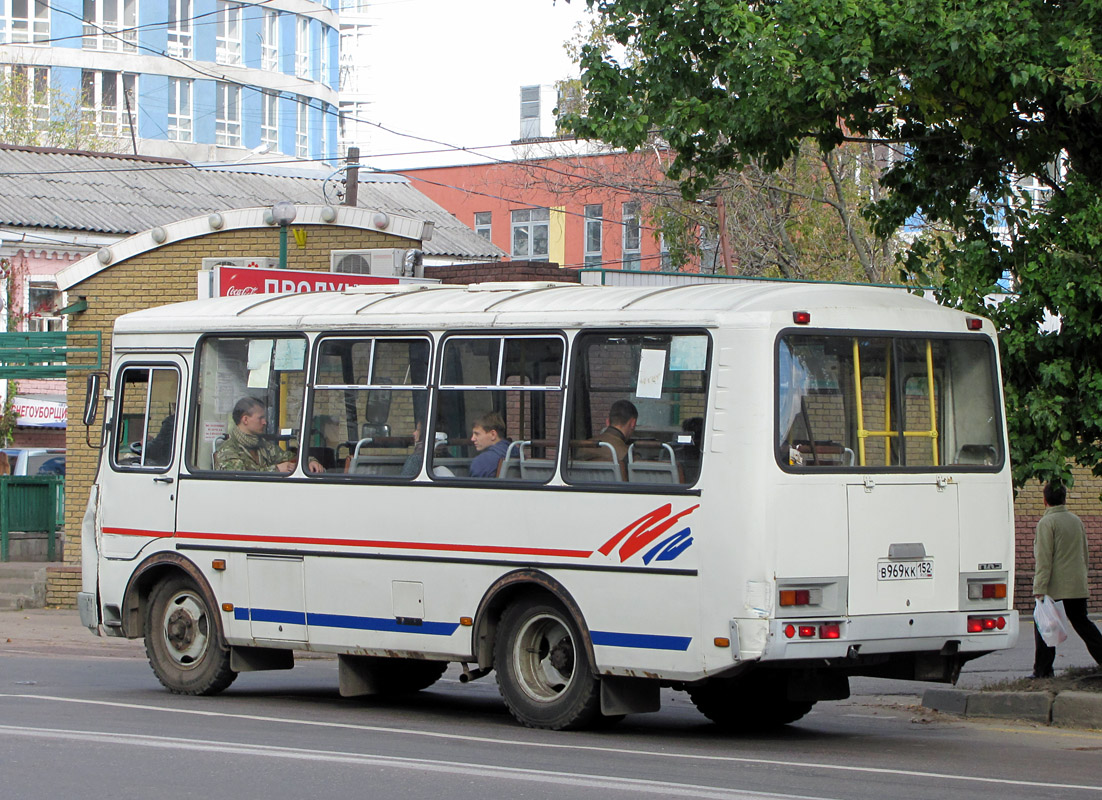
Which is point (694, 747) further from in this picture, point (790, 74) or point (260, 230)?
point (260, 230)

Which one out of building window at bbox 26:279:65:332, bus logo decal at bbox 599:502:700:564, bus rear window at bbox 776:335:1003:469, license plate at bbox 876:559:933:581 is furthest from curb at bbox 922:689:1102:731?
building window at bbox 26:279:65:332

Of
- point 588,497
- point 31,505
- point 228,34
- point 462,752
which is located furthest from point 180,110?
point 462,752

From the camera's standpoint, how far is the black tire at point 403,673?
41.2ft

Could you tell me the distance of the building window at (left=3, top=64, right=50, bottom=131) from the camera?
50.1 m

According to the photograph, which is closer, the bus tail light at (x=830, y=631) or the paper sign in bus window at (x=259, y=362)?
the bus tail light at (x=830, y=631)

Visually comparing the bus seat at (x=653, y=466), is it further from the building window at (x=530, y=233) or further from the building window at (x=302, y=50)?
the building window at (x=302, y=50)

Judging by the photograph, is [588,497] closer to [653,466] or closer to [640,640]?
[653,466]

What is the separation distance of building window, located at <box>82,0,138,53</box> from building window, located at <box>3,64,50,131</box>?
308 centimetres

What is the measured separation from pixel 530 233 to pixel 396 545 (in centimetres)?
4430

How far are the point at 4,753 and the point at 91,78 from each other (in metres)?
56.3

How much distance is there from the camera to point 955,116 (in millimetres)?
12516

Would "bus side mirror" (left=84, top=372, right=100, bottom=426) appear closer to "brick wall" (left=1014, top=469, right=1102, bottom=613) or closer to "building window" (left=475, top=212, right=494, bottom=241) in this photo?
"brick wall" (left=1014, top=469, right=1102, bottom=613)

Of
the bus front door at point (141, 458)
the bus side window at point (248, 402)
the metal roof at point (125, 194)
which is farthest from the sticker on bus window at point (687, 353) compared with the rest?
the metal roof at point (125, 194)

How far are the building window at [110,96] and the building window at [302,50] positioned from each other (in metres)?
8.34
